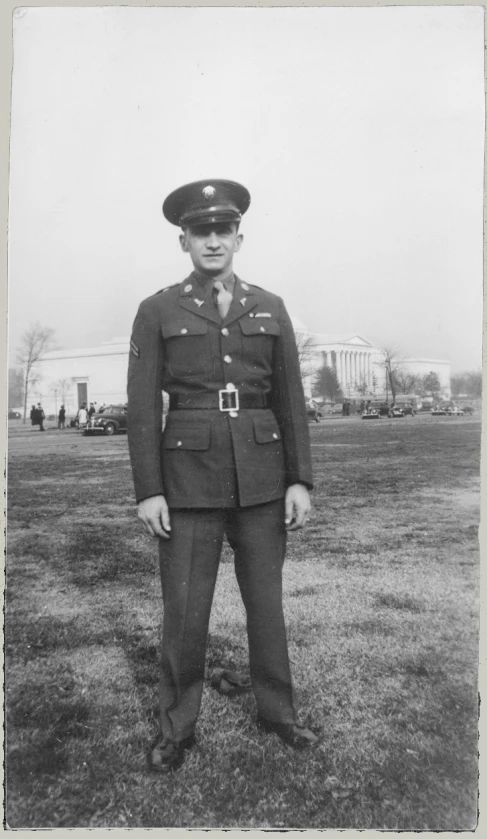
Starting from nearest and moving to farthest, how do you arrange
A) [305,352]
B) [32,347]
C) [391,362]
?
[32,347], [305,352], [391,362]

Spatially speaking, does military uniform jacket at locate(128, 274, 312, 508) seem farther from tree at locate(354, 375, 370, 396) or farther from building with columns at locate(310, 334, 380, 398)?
tree at locate(354, 375, 370, 396)

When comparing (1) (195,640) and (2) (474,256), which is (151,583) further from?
(2) (474,256)

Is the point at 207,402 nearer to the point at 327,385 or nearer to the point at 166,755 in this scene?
the point at 166,755

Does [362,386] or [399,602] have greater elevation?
[362,386]

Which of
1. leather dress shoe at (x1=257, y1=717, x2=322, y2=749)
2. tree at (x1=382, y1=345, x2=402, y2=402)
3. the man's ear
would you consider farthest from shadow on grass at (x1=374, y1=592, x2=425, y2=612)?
the man's ear

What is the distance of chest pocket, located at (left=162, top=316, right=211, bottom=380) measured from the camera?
265cm

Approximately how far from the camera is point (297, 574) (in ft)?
15.6

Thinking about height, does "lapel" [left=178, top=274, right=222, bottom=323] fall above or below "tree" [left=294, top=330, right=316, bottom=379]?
above

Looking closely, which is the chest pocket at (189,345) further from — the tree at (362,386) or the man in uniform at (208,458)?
the tree at (362,386)

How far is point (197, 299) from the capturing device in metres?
2.71

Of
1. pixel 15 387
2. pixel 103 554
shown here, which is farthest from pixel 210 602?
pixel 103 554

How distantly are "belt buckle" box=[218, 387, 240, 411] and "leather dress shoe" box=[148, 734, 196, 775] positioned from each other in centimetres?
131

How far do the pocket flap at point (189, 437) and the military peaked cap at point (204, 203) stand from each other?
82 cm

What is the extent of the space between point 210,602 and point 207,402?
82 centimetres
